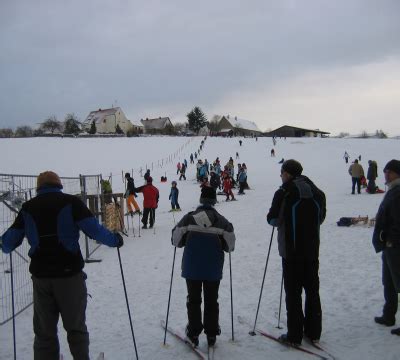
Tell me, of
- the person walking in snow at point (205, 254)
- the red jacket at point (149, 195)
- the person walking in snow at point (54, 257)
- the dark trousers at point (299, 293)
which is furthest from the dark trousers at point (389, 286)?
the red jacket at point (149, 195)

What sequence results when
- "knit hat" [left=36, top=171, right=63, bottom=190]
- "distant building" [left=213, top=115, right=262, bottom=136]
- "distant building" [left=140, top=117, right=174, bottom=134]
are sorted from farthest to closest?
1. "distant building" [left=213, top=115, right=262, bottom=136]
2. "distant building" [left=140, top=117, right=174, bottom=134]
3. "knit hat" [left=36, top=171, right=63, bottom=190]

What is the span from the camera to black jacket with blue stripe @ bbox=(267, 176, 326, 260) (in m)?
4.52

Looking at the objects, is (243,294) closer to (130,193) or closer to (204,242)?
(204,242)

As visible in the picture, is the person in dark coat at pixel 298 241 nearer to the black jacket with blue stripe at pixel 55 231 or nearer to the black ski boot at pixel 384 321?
the black ski boot at pixel 384 321

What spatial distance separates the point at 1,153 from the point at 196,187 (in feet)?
115

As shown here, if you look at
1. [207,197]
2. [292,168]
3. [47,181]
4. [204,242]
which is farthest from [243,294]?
[47,181]

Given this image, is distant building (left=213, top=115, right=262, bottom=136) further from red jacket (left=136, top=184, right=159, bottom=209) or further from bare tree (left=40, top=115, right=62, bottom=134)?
red jacket (left=136, top=184, right=159, bottom=209)

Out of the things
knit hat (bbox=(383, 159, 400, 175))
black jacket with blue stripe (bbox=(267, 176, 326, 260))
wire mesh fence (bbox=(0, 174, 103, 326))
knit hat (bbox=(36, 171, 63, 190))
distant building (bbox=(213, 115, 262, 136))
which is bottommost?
wire mesh fence (bbox=(0, 174, 103, 326))

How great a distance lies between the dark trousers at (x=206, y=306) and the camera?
4.66 m

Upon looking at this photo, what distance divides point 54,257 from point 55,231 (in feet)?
0.76

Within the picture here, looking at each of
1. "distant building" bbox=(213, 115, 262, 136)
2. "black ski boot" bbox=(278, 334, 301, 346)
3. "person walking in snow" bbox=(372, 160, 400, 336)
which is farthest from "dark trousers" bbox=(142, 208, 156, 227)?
"distant building" bbox=(213, 115, 262, 136)

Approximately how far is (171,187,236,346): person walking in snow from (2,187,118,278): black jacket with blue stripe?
3.61 feet

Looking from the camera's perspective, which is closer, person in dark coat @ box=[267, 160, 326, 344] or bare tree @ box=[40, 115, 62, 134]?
person in dark coat @ box=[267, 160, 326, 344]

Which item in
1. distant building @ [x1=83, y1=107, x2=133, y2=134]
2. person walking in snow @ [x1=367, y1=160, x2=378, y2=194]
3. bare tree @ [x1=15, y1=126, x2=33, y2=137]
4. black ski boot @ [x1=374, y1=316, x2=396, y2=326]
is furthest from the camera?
distant building @ [x1=83, y1=107, x2=133, y2=134]
